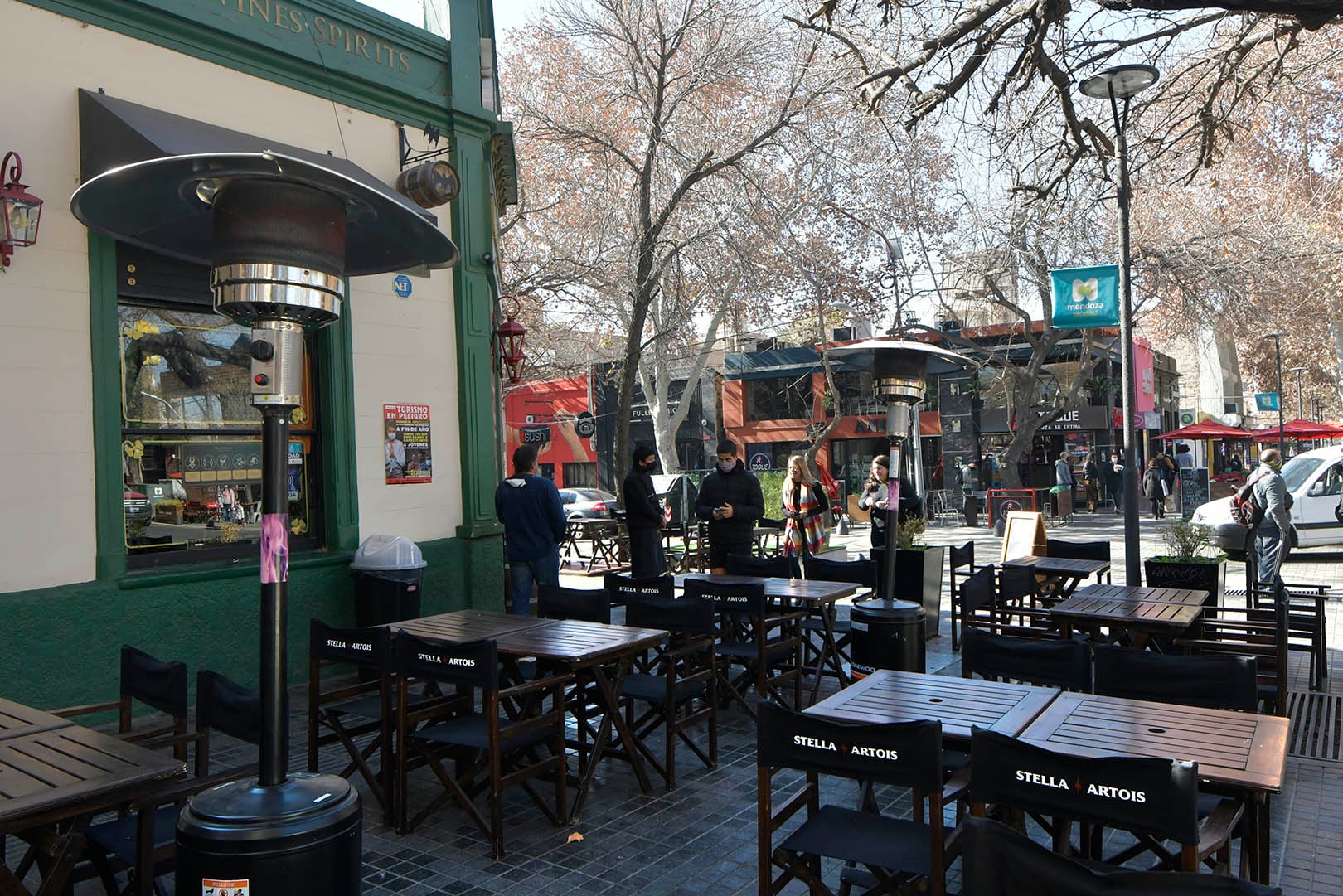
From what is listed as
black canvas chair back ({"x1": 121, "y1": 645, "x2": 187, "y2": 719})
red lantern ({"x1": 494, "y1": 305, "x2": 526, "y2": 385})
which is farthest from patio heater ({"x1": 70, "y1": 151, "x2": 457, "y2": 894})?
red lantern ({"x1": 494, "y1": 305, "x2": 526, "y2": 385})

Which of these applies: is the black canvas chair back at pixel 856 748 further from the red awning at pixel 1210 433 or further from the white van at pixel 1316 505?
the red awning at pixel 1210 433

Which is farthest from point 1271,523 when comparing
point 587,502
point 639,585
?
point 587,502

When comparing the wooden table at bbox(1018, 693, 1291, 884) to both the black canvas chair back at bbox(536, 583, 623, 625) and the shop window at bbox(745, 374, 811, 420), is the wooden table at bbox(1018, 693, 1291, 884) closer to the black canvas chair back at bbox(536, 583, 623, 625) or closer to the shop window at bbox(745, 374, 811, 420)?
the black canvas chair back at bbox(536, 583, 623, 625)

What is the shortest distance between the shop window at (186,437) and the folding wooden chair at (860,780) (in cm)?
497

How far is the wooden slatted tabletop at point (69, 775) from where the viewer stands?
265cm

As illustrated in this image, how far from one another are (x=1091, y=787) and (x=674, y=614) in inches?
121

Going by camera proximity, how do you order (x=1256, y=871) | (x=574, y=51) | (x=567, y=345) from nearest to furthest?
(x=1256, y=871) → (x=574, y=51) → (x=567, y=345)

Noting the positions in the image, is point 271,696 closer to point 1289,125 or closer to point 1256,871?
point 1256,871

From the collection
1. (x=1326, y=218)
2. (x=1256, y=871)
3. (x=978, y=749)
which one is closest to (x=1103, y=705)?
(x=1256, y=871)

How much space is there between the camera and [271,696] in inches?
104

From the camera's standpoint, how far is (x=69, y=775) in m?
2.88

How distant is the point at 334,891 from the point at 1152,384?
38706mm

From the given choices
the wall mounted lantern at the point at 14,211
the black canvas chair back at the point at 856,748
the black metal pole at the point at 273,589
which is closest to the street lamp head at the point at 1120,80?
the black canvas chair back at the point at 856,748

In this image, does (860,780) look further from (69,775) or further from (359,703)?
(359,703)
